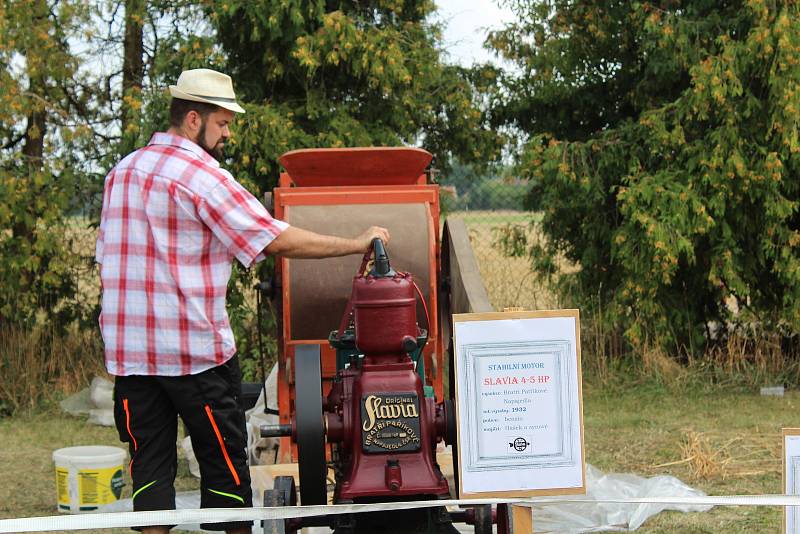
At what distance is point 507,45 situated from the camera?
9.02m

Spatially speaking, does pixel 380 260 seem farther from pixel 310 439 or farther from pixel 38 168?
pixel 38 168

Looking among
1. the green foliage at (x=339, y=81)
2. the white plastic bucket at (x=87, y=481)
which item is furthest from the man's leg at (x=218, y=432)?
the green foliage at (x=339, y=81)

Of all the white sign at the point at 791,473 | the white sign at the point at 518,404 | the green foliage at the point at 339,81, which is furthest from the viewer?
the green foliage at the point at 339,81

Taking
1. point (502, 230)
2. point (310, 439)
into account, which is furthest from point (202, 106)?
point (502, 230)

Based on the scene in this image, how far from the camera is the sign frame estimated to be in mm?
3400

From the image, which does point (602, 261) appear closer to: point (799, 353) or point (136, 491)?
point (799, 353)

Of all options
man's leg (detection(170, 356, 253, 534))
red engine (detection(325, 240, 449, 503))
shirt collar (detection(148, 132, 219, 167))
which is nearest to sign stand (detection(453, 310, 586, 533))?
red engine (detection(325, 240, 449, 503))

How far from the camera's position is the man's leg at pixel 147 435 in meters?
3.82

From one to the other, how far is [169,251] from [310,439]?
0.77m

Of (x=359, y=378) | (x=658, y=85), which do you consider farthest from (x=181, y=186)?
(x=658, y=85)

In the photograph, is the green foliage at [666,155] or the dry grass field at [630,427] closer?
the dry grass field at [630,427]

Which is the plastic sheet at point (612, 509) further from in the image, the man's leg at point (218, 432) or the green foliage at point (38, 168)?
the green foliage at point (38, 168)

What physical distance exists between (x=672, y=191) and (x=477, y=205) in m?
1.93

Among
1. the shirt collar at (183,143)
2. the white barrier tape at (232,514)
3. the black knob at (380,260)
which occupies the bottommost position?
the white barrier tape at (232,514)
